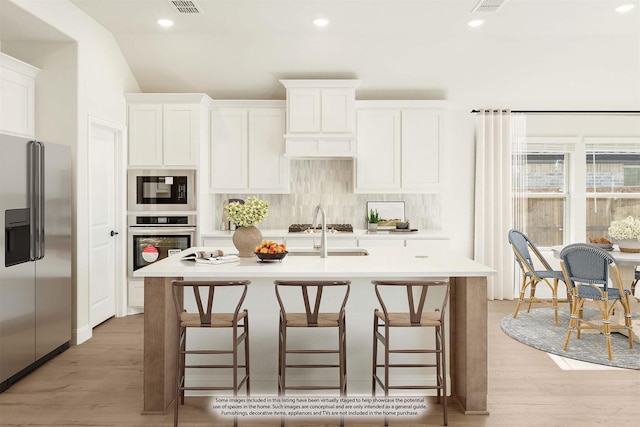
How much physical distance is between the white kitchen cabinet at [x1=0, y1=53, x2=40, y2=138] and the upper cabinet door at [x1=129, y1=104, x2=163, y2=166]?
122 cm

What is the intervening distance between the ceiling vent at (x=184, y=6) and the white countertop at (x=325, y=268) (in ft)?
7.54

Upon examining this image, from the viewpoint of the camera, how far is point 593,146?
645 cm

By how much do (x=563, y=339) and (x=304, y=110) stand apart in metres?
3.55

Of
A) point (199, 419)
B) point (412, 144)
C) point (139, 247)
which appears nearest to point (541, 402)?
point (199, 419)

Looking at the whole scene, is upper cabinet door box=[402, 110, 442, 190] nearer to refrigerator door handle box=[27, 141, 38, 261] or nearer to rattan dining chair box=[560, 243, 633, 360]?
rattan dining chair box=[560, 243, 633, 360]

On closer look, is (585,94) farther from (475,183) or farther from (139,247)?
(139,247)

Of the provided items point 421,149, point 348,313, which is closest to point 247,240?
point 348,313

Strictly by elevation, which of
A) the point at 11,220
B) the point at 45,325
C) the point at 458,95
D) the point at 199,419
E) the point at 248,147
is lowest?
the point at 199,419

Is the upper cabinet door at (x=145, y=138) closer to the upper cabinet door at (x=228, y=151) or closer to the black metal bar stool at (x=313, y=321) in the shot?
the upper cabinet door at (x=228, y=151)

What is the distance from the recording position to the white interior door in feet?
15.9

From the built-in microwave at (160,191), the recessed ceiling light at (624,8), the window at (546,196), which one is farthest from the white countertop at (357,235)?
the recessed ceiling light at (624,8)

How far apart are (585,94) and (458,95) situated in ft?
5.12

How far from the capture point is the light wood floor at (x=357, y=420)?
2945mm

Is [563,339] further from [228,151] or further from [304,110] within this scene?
[228,151]
